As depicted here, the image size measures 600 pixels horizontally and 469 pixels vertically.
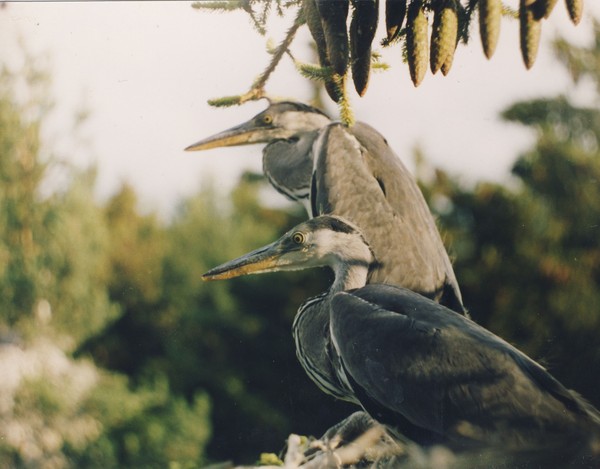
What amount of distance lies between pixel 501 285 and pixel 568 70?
37.8 inches

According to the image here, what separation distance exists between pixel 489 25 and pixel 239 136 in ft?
3.89

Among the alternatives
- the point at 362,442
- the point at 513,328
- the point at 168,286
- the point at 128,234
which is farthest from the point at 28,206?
the point at 362,442

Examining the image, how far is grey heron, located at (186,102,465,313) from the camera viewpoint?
1.81m

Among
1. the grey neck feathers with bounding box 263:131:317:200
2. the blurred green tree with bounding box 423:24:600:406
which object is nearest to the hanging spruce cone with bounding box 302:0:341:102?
the grey neck feathers with bounding box 263:131:317:200

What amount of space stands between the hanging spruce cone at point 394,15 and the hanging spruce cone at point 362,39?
0.02 metres

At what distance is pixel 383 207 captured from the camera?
6.16 feet

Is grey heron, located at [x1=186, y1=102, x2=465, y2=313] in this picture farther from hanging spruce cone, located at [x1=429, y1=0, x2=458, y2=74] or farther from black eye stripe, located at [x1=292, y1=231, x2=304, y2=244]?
hanging spruce cone, located at [x1=429, y1=0, x2=458, y2=74]

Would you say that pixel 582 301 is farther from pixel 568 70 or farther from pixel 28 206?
pixel 28 206

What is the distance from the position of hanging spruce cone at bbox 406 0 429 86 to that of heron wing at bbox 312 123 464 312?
0.60 metres

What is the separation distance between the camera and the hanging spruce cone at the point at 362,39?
4.07ft

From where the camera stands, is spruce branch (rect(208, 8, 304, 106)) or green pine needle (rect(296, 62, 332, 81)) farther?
spruce branch (rect(208, 8, 304, 106))

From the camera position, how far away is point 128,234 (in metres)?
5.75

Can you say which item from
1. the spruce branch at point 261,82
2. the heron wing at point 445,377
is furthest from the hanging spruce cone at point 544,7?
the heron wing at point 445,377

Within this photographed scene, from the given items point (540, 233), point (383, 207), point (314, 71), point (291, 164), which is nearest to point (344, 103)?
point (314, 71)
